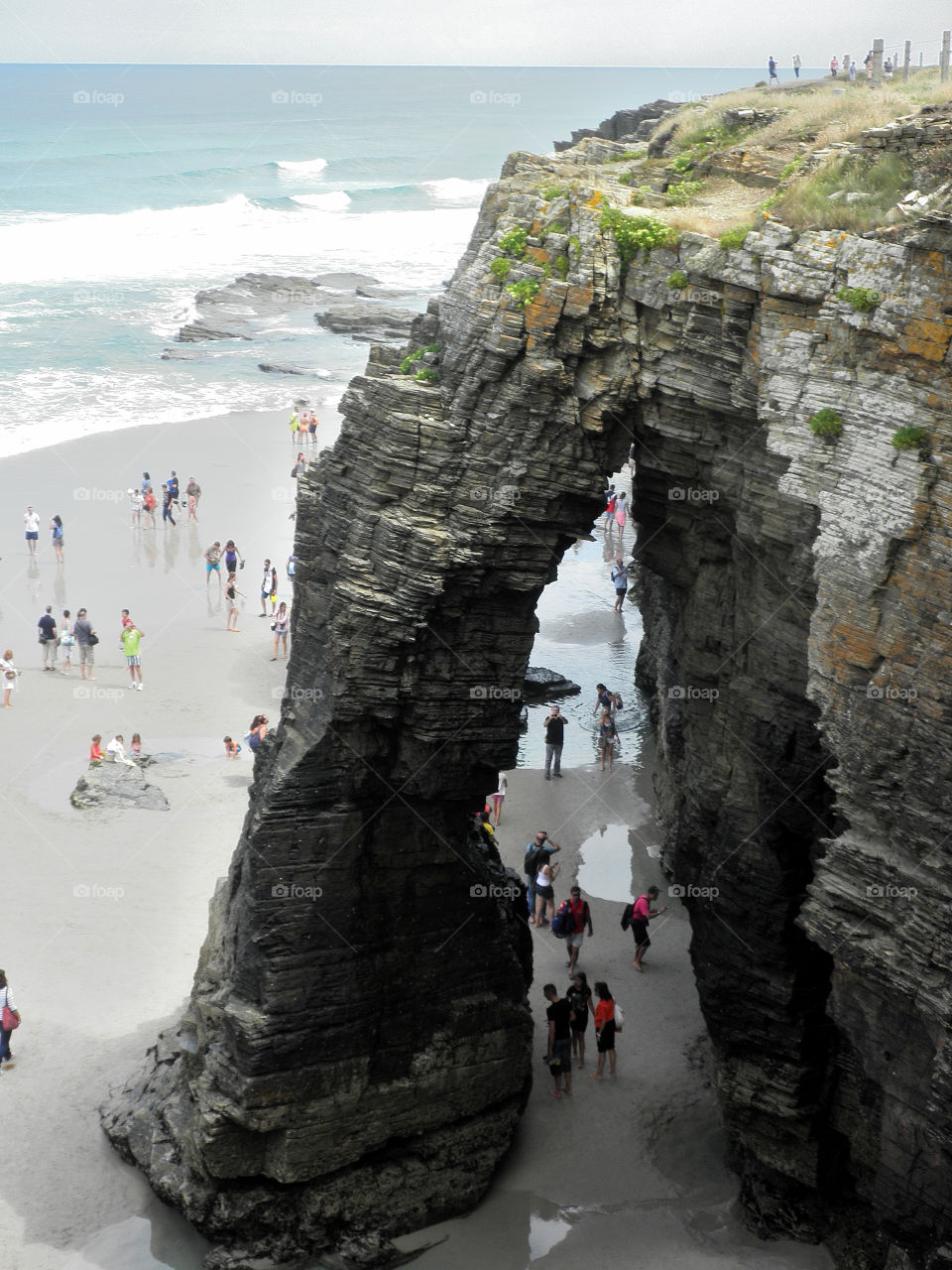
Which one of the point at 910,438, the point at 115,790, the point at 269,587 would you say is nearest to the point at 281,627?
the point at 269,587

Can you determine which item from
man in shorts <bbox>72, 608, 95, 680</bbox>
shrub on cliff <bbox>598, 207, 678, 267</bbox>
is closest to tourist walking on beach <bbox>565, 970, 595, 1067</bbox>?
shrub on cliff <bbox>598, 207, 678, 267</bbox>

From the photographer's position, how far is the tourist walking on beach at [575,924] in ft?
76.1

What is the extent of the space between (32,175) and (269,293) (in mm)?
61542

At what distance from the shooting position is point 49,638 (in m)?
34.5

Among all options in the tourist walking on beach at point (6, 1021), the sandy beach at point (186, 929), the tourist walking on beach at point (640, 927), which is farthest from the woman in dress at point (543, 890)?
the tourist walking on beach at point (6, 1021)

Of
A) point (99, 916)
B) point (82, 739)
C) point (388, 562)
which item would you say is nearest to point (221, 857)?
point (99, 916)

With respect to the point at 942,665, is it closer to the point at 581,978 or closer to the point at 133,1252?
the point at 581,978

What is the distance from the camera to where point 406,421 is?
52.0ft

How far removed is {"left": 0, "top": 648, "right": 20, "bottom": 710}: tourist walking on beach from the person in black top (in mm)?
17603

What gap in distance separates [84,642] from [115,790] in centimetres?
623

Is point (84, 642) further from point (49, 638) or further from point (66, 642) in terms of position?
point (49, 638)

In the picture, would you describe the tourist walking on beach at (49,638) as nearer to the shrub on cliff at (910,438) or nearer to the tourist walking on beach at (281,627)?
the tourist walking on beach at (281,627)

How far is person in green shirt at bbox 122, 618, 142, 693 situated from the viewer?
33500mm

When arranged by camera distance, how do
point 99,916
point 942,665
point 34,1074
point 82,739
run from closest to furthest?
point 942,665 < point 34,1074 < point 99,916 < point 82,739
